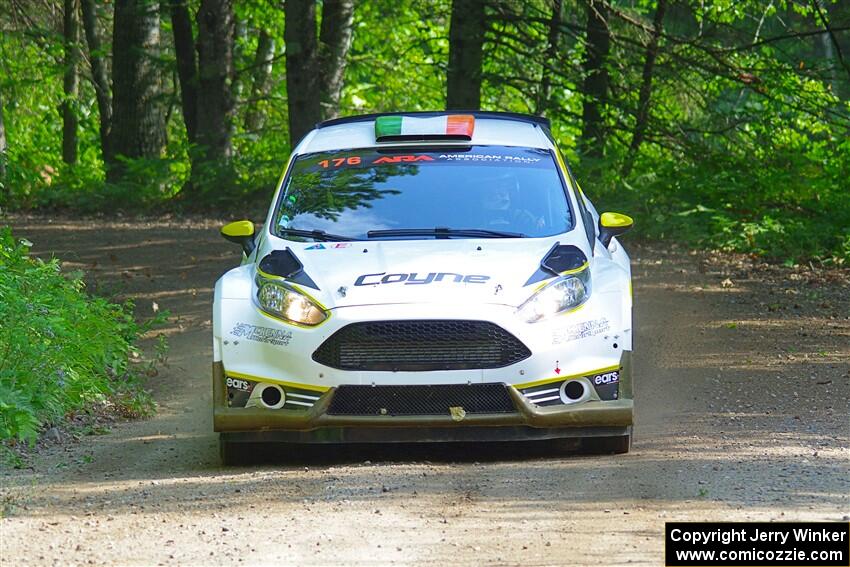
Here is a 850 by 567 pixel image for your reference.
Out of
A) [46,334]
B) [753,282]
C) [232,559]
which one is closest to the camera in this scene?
[232,559]

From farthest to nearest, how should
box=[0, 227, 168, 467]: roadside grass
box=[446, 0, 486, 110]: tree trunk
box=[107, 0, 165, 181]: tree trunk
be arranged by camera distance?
box=[107, 0, 165, 181]: tree trunk < box=[446, 0, 486, 110]: tree trunk < box=[0, 227, 168, 467]: roadside grass

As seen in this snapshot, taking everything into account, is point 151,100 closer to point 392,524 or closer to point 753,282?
point 753,282

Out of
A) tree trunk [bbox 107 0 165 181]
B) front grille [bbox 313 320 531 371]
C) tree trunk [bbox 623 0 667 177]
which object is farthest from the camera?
tree trunk [bbox 107 0 165 181]

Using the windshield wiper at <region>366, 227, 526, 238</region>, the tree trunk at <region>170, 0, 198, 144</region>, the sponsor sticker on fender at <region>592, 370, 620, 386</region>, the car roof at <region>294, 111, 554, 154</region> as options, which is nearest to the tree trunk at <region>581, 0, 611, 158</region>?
the tree trunk at <region>170, 0, 198, 144</region>

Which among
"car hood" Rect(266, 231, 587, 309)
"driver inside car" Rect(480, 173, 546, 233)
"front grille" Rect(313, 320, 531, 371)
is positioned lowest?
"front grille" Rect(313, 320, 531, 371)

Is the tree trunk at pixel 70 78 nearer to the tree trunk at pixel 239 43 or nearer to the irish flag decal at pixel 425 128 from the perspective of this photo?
the tree trunk at pixel 239 43

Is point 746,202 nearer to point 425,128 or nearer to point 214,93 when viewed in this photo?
point 425,128

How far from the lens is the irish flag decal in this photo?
28.7ft

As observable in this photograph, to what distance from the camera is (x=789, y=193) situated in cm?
1609

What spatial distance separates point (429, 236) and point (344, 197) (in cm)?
82

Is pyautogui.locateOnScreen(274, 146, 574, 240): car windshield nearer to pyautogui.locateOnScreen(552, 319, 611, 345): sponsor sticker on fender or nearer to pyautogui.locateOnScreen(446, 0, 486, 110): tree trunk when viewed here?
pyautogui.locateOnScreen(552, 319, 611, 345): sponsor sticker on fender

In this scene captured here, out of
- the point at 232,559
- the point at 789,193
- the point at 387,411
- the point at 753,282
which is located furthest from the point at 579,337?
the point at 789,193

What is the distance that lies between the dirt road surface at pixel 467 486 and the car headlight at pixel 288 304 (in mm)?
863

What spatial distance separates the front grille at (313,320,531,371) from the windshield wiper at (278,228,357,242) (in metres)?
1.12
